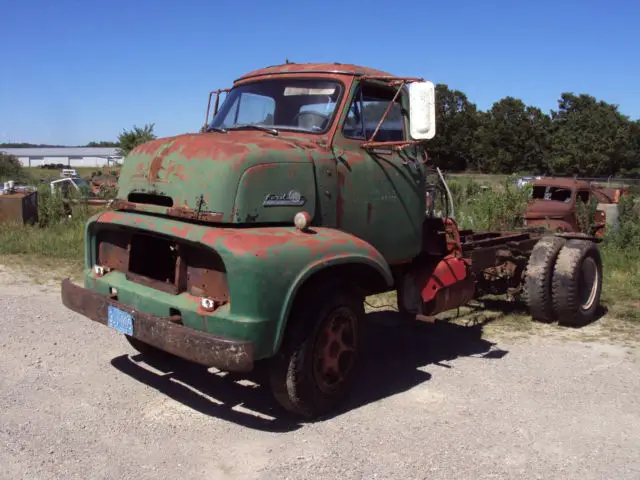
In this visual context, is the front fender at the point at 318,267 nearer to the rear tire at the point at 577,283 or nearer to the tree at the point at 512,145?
the rear tire at the point at 577,283

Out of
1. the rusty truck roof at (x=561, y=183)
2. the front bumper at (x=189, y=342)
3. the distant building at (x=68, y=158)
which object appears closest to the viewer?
the front bumper at (x=189, y=342)

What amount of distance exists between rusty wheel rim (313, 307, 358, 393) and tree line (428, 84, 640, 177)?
49.6m

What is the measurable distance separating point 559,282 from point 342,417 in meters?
3.75

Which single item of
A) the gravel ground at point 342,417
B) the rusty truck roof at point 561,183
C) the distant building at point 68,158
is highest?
the distant building at point 68,158

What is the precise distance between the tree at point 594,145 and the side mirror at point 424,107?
2123 inches

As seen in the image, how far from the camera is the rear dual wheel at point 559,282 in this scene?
7.16 m

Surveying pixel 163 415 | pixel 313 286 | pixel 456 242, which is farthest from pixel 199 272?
pixel 456 242

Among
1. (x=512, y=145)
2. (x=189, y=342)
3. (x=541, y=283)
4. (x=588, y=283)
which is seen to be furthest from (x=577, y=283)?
(x=512, y=145)

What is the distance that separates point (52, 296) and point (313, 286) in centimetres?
524

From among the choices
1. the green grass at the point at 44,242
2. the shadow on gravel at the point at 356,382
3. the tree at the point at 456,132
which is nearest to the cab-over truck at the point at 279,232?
the shadow on gravel at the point at 356,382

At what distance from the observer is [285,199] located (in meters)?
4.40

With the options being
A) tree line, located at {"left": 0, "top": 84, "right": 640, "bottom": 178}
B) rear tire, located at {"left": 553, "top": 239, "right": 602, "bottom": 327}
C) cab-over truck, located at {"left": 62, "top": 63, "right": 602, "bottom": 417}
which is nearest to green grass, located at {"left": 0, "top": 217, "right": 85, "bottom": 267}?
cab-over truck, located at {"left": 62, "top": 63, "right": 602, "bottom": 417}

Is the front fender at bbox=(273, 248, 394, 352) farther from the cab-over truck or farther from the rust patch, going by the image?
the rust patch

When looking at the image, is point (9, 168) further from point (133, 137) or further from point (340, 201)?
point (340, 201)
